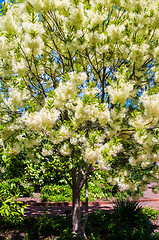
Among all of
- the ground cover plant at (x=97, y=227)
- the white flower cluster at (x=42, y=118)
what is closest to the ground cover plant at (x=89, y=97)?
the white flower cluster at (x=42, y=118)

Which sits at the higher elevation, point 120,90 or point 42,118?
point 120,90

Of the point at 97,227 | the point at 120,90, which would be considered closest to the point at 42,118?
the point at 120,90

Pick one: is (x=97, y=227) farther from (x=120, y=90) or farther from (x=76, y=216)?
(x=120, y=90)

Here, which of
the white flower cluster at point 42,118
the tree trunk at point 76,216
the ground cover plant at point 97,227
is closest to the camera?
the white flower cluster at point 42,118

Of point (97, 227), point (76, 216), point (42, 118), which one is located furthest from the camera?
point (97, 227)

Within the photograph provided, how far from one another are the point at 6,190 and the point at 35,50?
2.41m

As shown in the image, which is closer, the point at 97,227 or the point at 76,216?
the point at 76,216

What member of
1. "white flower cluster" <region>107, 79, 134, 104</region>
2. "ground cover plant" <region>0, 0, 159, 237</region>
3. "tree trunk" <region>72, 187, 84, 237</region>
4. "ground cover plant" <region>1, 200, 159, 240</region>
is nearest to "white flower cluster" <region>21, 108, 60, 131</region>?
"ground cover plant" <region>0, 0, 159, 237</region>

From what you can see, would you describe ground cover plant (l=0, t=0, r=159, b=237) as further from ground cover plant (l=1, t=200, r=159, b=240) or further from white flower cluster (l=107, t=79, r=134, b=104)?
ground cover plant (l=1, t=200, r=159, b=240)

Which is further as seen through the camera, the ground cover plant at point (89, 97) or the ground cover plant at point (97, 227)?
the ground cover plant at point (97, 227)

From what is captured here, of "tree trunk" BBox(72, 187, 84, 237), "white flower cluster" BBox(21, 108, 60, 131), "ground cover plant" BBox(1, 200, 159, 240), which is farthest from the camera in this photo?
"ground cover plant" BBox(1, 200, 159, 240)

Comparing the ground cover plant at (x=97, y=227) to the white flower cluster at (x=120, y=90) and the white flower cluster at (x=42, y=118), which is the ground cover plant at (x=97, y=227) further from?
the white flower cluster at (x=120, y=90)

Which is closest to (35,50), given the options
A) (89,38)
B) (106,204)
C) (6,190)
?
(89,38)

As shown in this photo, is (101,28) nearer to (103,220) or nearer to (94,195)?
(103,220)
